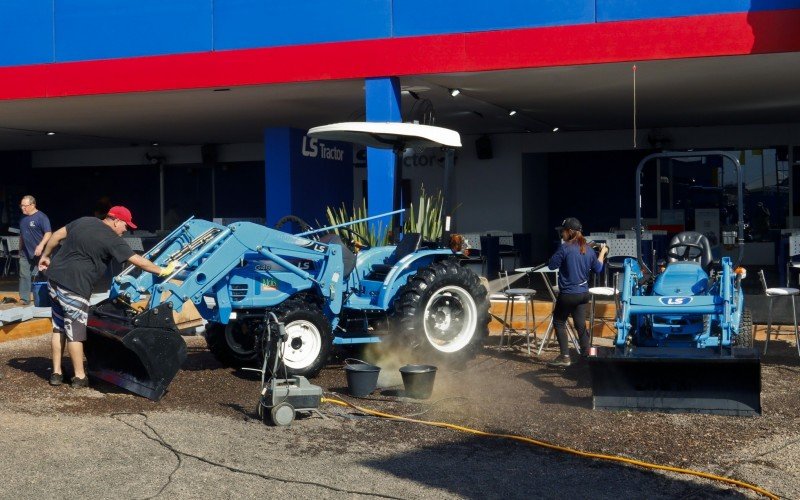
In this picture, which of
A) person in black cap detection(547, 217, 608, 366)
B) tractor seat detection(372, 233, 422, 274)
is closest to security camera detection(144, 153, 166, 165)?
tractor seat detection(372, 233, 422, 274)

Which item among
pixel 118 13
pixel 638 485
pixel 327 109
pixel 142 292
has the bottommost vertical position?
pixel 638 485

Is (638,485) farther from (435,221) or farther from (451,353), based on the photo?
(435,221)

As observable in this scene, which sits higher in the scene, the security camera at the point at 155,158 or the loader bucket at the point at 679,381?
the security camera at the point at 155,158

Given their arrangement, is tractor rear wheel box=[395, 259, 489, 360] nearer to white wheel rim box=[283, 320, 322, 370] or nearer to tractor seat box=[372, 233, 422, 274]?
tractor seat box=[372, 233, 422, 274]

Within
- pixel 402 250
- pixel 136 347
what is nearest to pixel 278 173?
pixel 402 250

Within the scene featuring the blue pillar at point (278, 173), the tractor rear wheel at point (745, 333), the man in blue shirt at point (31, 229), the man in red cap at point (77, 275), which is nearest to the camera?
the man in red cap at point (77, 275)

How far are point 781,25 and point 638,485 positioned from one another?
23.7ft

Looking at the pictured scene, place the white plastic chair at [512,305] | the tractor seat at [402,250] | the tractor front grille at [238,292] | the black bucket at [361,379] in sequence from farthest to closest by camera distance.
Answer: the white plastic chair at [512,305], the tractor seat at [402,250], the tractor front grille at [238,292], the black bucket at [361,379]

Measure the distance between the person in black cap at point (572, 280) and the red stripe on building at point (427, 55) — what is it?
292cm

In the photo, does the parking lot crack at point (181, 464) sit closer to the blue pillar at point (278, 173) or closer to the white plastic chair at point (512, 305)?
the white plastic chair at point (512, 305)

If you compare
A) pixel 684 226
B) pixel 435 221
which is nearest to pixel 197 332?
pixel 435 221

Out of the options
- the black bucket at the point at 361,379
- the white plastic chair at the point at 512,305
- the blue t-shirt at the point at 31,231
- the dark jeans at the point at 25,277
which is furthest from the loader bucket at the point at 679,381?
the dark jeans at the point at 25,277

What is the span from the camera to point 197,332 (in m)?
12.6

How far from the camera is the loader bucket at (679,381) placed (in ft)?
26.0
